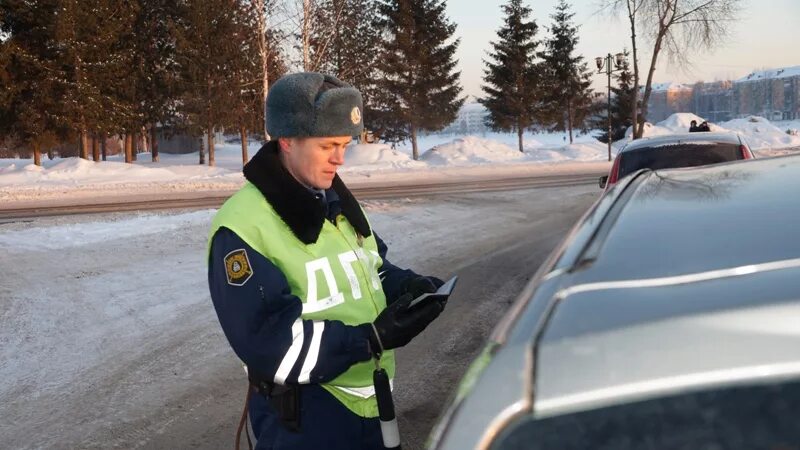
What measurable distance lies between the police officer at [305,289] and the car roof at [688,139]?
5753 mm

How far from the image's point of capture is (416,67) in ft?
124

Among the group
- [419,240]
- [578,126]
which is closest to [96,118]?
[419,240]

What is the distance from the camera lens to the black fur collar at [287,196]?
191 cm

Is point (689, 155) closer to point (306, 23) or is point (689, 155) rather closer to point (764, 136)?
point (306, 23)

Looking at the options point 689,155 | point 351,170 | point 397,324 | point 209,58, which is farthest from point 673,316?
point 209,58

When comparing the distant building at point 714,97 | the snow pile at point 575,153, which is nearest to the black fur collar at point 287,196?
the snow pile at point 575,153

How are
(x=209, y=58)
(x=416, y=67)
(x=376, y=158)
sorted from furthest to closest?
(x=416, y=67) → (x=209, y=58) → (x=376, y=158)

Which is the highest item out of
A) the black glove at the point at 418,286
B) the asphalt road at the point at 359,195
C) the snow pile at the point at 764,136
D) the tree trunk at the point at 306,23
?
the tree trunk at the point at 306,23

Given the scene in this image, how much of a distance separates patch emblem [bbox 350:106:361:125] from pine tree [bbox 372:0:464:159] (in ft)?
114

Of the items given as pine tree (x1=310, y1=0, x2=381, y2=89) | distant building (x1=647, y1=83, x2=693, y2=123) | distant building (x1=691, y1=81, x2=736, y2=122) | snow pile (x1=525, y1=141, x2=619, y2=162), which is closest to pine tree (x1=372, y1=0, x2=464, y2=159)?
pine tree (x1=310, y1=0, x2=381, y2=89)

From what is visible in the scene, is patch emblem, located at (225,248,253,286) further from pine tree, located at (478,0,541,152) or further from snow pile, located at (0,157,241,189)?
pine tree, located at (478,0,541,152)

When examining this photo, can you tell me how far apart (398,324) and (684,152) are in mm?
5887

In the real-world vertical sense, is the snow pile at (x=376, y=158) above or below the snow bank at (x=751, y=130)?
below

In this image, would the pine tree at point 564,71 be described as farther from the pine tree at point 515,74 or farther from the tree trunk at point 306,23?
the tree trunk at point 306,23
